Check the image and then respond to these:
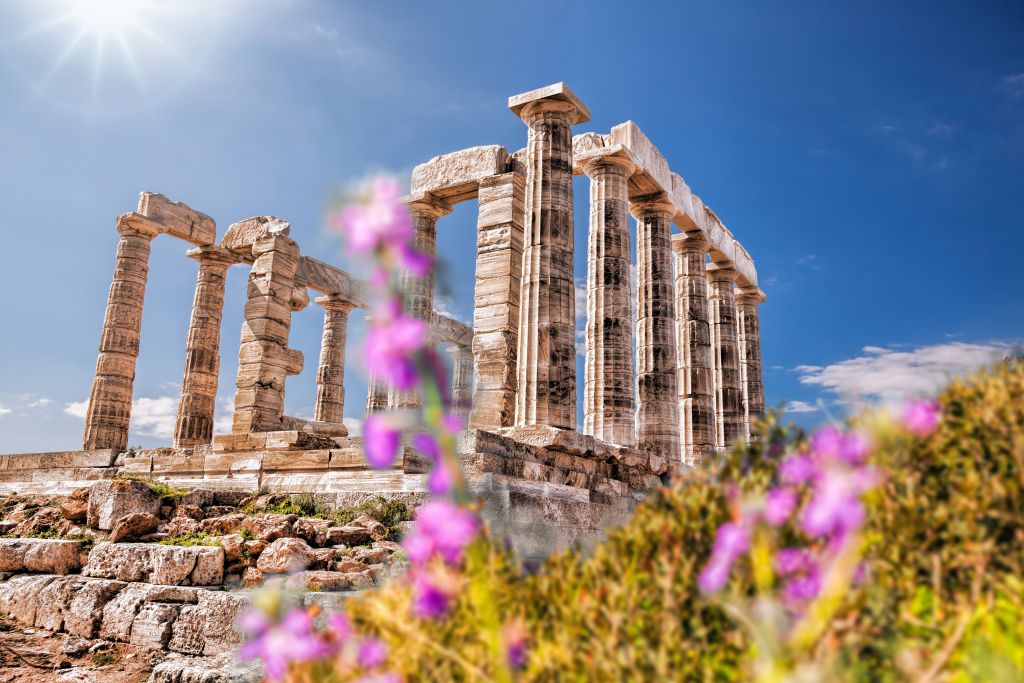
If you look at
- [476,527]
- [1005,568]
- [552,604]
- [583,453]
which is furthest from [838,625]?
[583,453]

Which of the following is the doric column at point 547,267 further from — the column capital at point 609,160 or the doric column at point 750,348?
the doric column at point 750,348

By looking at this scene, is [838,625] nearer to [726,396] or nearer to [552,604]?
[552,604]

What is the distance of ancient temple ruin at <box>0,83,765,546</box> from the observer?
42.8ft

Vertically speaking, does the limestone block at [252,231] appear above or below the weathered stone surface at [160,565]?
above

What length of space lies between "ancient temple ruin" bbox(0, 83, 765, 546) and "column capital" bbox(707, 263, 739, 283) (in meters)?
0.05

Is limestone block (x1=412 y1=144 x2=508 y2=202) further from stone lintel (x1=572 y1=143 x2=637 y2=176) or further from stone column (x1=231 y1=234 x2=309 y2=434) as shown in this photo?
stone column (x1=231 y1=234 x2=309 y2=434)

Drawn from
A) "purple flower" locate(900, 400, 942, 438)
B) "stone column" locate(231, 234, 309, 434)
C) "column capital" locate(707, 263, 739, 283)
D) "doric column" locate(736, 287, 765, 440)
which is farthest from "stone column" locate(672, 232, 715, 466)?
"purple flower" locate(900, 400, 942, 438)

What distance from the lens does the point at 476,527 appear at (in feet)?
6.57

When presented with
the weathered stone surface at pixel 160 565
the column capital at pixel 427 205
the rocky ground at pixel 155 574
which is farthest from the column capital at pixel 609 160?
the weathered stone surface at pixel 160 565

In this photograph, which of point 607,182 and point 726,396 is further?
point 726,396

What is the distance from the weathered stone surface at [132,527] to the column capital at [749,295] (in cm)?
2513

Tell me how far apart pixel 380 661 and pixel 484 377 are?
1489cm

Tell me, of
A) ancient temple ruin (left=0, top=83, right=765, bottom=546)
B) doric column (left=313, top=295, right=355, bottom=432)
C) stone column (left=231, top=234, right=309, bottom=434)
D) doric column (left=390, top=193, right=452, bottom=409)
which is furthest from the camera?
doric column (left=313, top=295, right=355, bottom=432)

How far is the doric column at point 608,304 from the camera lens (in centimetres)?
1814
